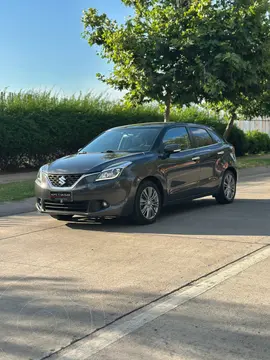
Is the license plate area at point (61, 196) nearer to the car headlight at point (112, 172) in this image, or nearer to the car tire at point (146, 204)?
the car headlight at point (112, 172)

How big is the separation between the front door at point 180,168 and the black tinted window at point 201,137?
0.86 feet

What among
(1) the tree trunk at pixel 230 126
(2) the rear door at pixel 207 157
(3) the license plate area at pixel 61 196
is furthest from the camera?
(1) the tree trunk at pixel 230 126

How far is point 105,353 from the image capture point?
143 inches

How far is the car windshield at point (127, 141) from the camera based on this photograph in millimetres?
8883

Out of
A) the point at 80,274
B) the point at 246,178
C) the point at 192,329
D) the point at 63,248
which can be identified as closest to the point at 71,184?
the point at 63,248

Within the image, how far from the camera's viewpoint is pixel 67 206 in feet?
26.0

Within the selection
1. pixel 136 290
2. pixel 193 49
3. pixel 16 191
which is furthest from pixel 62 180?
pixel 193 49

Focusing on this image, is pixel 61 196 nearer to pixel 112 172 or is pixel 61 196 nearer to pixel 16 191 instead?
pixel 112 172

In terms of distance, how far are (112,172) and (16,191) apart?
538cm

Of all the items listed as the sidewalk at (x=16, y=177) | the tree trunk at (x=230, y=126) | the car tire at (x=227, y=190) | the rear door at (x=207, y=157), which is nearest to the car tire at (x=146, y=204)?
the rear door at (x=207, y=157)

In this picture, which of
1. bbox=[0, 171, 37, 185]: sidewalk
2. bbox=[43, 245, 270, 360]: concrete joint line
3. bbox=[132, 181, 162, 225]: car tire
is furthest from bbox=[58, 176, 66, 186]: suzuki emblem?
bbox=[0, 171, 37, 185]: sidewalk

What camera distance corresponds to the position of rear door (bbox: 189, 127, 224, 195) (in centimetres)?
972

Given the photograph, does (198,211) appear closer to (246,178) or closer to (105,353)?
(105,353)

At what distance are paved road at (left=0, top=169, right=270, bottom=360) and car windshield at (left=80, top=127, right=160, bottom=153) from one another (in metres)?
1.39
